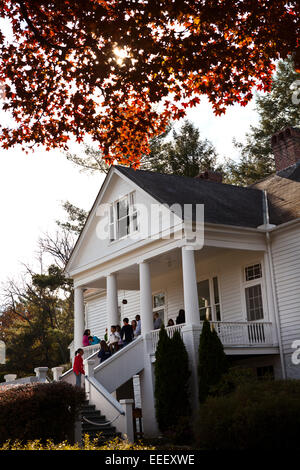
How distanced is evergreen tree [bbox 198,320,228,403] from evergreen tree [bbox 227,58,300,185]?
87.6 ft

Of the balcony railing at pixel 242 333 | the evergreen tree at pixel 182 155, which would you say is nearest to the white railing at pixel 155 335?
the balcony railing at pixel 242 333

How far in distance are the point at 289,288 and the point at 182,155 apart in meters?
26.8

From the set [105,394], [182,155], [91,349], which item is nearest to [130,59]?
[105,394]

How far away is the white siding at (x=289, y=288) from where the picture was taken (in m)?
18.5

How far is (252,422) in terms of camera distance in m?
10.4

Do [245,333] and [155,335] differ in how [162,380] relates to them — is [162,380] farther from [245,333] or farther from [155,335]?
[245,333]

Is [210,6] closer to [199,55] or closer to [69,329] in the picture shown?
[199,55]

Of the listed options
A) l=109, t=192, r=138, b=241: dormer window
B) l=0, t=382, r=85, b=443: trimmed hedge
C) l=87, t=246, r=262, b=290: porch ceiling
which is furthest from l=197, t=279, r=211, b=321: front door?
l=0, t=382, r=85, b=443: trimmed hedge

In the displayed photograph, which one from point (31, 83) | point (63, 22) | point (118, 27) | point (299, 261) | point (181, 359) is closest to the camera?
point (118, 27)

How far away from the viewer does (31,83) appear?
11391 millimetres

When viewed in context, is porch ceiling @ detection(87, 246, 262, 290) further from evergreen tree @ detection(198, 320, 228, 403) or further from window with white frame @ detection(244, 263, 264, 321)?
evergreen tree @ detection(198, 320, 228, 403)

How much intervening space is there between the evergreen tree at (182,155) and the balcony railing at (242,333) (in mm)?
25299
